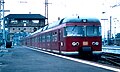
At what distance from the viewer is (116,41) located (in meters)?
67.2

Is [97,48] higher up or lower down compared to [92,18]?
lower down

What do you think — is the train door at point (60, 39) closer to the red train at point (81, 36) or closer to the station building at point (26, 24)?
the red train at point (81, 36)

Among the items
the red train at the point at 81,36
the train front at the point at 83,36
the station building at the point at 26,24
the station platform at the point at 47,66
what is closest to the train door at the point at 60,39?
the red train at the point at 81,36

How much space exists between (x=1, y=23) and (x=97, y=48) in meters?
13.4

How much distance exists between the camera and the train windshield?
18.5 m

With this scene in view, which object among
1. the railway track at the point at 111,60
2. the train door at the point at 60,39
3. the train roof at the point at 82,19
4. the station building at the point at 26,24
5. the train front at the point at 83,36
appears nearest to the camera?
the train front at the point at 83,36

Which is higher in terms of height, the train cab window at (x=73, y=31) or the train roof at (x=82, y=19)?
the train roof at (x=82, y=19)

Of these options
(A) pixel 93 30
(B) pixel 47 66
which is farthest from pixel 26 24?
(B) pixel 47 66

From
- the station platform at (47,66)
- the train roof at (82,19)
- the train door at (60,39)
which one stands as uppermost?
the train roof at (82,19)

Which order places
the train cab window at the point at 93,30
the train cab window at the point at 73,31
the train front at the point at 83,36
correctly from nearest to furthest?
the train front at the point at 83,36, the train cab window at the point at 73,31, the train cab window at the point at 93,30

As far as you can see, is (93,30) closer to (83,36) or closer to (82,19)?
(83,36)

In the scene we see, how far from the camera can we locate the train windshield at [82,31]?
18.5 metres

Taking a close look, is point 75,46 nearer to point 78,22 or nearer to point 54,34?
point 78,22

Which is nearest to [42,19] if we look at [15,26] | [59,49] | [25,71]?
[15,26]
